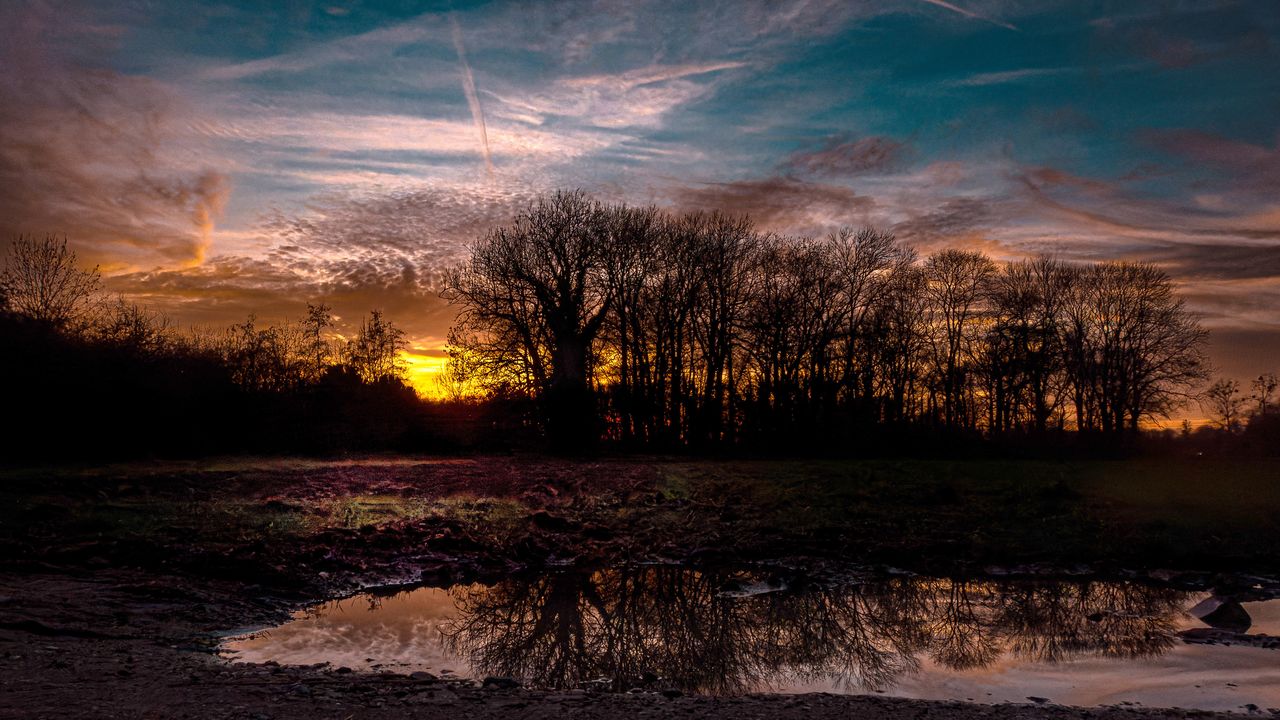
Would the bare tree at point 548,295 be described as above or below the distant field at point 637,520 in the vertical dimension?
above

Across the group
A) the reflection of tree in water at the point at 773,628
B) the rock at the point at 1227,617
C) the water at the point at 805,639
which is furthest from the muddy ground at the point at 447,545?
the rock at the point at 1227,617

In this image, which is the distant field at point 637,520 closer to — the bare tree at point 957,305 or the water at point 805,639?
the water at point 805,639

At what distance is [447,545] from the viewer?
44.0ft

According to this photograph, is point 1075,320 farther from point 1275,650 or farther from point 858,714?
point 858,714

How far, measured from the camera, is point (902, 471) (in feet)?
78.8

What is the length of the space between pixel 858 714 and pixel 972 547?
9088mm

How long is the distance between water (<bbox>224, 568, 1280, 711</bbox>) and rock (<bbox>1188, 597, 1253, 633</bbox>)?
16cm

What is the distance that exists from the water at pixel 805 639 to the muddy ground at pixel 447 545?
2.48 feet

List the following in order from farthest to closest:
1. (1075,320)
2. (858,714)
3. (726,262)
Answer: (1075,320)
(726,262)
(858,714)

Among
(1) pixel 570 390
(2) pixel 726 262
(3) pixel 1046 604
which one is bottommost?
(3) pixel 1046 604

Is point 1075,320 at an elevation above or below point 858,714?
above

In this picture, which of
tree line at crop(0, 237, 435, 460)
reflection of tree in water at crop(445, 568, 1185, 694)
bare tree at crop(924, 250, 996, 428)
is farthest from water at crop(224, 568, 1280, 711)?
bare tree at crop(924, 250, 996, 428)

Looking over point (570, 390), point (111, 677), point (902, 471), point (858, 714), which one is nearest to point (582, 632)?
point (858, 714)

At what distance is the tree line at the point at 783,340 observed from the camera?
40.5 m
